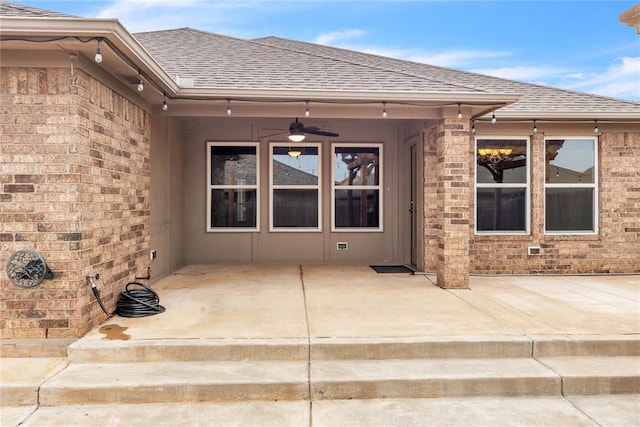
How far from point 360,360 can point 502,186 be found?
15.3 ft

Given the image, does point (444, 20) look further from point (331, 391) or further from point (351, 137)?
point (331, 391)

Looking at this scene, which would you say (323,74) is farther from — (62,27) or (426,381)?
(426,381)

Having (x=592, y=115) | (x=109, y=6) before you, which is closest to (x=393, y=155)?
(x=592, y=115)

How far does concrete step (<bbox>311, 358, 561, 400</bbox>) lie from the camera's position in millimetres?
3301

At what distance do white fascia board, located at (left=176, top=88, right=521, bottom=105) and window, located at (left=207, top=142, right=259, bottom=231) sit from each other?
2.42 meters

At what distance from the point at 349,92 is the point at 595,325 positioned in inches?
148

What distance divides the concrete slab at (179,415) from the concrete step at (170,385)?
5 cm

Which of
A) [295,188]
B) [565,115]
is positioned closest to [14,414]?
[295,188]

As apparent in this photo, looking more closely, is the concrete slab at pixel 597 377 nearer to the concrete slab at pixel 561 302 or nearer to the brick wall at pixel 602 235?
the concrete slab at pixel 561 302

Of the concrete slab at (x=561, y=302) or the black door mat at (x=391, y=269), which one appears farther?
the black door mat at (x=391, y=269)

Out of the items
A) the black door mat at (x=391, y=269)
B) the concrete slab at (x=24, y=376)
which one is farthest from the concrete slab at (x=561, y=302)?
the concrete slab at (x=24, y=376)

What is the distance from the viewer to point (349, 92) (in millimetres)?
5367

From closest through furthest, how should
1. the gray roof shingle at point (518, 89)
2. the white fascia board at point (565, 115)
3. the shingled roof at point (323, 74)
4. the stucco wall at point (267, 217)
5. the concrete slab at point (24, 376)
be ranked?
the concrete slab at point (24, 376) < the shingled roof at point (323, 74) < the white fascia board at point (565, 115) < the gray roof shingle at point (518, 89) < the stucco wall at point (267, 217)

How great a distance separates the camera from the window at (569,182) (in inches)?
282
